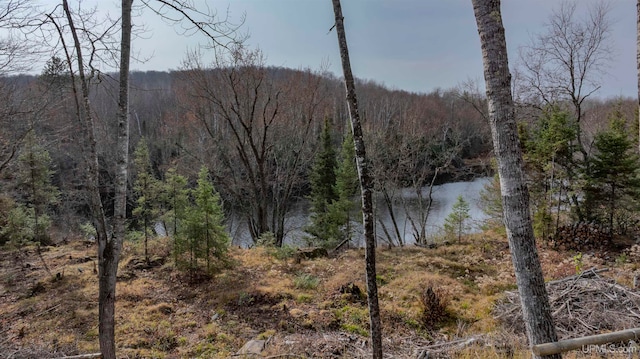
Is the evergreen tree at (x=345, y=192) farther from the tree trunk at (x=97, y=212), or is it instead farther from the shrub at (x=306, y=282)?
the tree trunk at (x=97, y=212)

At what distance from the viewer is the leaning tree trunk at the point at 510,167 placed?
7.77 feet

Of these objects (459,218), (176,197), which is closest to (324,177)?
(459,218)

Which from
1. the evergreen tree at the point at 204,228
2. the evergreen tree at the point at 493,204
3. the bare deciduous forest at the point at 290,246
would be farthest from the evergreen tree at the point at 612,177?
the evergreen tree at the point at 204,228

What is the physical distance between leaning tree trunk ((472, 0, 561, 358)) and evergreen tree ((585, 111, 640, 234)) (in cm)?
1102

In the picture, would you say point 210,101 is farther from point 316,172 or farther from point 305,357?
point 305,357

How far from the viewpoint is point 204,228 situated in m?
8.71

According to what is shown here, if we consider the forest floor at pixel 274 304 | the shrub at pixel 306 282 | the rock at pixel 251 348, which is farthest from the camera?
the shrub at pixel 306 282

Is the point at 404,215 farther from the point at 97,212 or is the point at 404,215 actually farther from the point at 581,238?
the point at 97,212

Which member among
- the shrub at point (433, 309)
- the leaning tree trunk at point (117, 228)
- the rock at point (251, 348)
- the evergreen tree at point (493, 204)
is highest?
the leaning tree trunk at point (117, 228)

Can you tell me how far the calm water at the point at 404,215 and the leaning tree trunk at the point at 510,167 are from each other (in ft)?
45.7

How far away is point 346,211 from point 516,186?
13.8 meters

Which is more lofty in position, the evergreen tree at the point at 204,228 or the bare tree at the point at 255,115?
the bare tree at the point at 255,115

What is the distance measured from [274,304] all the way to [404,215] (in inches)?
637

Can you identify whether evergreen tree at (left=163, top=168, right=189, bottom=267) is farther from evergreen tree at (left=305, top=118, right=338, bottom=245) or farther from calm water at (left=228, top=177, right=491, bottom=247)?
calm water at (left=228, top=177, right=491, bottom=247)
